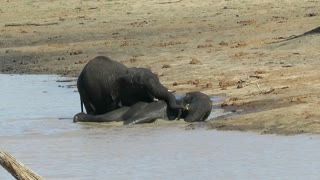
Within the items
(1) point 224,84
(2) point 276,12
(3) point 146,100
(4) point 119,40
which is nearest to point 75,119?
(3) point 146,100

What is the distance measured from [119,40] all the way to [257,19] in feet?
10.5

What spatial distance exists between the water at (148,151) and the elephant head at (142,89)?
39cm

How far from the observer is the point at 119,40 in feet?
81.8

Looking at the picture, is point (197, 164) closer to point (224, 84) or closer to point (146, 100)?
point (146, 100)

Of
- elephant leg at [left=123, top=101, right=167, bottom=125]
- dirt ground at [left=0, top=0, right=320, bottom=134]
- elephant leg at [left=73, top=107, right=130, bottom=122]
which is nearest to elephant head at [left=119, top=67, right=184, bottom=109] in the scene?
elephant leg at [left=123, top=101, right=167, bottom=125]

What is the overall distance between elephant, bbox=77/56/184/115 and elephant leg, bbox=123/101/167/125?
0.26m

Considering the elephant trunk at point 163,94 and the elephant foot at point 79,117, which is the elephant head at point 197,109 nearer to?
the elephant trunk at point 163,94

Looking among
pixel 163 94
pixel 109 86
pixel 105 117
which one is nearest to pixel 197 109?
pixel 163 94

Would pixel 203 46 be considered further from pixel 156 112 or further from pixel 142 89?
pixel 156 112

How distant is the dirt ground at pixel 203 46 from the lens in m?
13.9

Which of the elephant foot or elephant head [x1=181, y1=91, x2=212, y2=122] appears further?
the elephant foot

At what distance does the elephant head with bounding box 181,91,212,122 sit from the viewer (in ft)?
44.2

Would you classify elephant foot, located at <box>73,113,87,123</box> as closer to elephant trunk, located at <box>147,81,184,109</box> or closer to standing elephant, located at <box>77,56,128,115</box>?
standing elephant, located at <box>77,56,128,115</box>

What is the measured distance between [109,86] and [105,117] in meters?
0.58
